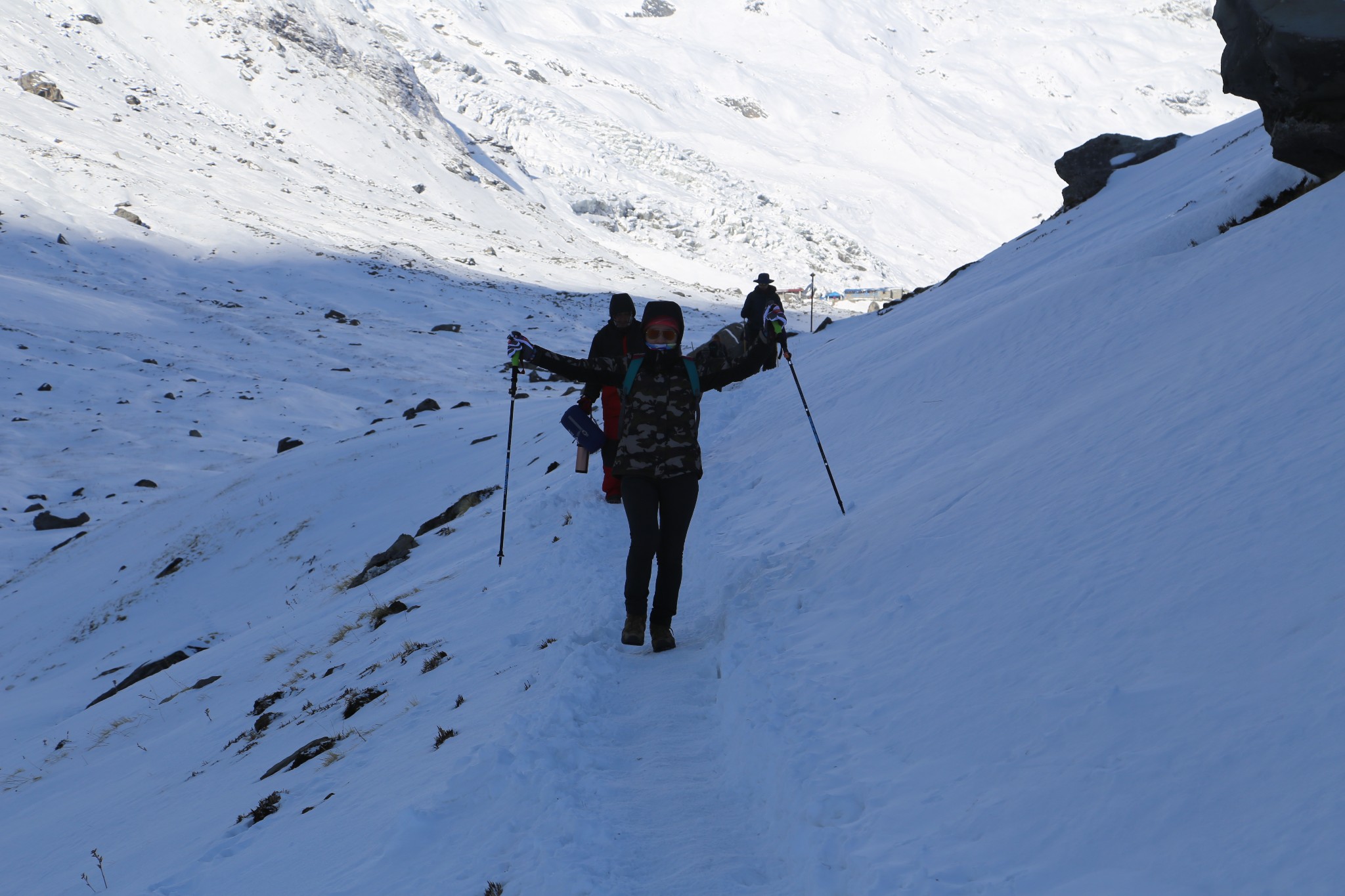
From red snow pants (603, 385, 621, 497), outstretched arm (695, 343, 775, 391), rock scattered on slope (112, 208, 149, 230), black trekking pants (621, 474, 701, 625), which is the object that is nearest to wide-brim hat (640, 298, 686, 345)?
outstretched arm (695, 343, 775, 391)

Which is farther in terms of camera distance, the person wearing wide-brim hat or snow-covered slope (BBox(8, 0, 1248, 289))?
snow-covered slope (BBox(8, 0, 1248, 289))

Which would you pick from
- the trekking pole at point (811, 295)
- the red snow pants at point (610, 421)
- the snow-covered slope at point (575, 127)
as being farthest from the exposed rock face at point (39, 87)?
the red snow pants at point (610, 421)

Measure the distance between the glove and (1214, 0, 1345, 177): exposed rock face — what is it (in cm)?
727

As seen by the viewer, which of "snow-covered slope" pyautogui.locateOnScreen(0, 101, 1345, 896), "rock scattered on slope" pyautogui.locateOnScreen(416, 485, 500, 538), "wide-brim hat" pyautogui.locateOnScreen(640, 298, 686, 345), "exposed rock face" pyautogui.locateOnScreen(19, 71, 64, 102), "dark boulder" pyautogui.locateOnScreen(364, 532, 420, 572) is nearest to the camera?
"snow-covered slope" pyautogui.locateOnScreen(0, 101, 1345, 896)

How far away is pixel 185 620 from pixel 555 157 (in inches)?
3510

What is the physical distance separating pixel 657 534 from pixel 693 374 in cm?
112

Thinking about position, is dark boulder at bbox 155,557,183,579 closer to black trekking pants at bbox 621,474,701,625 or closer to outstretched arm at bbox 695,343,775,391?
black trekking pants at bbox 621,474,701,625

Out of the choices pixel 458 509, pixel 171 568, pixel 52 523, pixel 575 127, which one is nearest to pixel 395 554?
pixel 458 509

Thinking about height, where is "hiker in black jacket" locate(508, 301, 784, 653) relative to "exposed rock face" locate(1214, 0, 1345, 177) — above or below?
below

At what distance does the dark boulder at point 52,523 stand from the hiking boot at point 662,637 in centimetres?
1931

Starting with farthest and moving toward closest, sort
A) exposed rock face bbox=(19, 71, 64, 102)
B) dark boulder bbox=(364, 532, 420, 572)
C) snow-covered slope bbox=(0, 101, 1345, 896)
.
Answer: exposed rock face bbox=(19, 71, 64, 102) → dark boulder bbox=(364, 532, 420, 572) → snow-covered slope bbox=(0, 101, 1345, 896)

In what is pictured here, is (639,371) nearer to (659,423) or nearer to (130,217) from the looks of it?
(659,423)

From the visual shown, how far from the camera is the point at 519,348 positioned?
727cm

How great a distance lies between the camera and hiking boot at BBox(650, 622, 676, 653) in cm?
632
